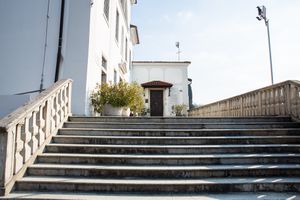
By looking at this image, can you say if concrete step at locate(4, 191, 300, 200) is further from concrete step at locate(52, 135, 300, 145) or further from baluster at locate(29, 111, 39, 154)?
concrete step at locate(52, 135, 300, 145)

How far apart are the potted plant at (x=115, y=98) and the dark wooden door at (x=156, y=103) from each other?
12865 mm

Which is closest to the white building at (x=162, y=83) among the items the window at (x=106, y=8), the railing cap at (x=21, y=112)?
the window at (x=106, y=8)

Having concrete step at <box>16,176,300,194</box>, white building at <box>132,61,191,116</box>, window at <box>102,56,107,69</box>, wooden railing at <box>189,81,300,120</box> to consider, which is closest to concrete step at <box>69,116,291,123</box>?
wooden railing at <box>189,81,300,120</box>

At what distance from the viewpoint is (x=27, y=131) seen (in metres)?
4.65

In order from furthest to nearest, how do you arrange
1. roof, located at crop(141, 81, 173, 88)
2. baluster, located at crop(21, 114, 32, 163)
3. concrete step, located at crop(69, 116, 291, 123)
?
roof, located at crop(141, 81, 173, 88) < concrete step, located at crop(69, 116, 291, 123) < baluster, located at crop(21, 114, 32, 163)

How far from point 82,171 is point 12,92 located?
18.6ft

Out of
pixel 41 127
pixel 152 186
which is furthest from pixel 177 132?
pixel 41 127

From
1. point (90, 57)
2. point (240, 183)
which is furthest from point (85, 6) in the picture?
point (240, 183)

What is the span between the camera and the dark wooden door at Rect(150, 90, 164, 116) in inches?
872

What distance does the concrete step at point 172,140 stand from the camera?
19.1 feet

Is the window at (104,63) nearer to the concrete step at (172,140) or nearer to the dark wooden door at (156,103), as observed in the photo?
the concrete step at (172,140)

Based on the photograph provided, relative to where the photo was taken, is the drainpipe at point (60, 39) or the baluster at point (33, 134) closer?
the baluster at point (33, 134)

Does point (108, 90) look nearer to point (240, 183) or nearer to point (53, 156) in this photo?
point (53, 156)

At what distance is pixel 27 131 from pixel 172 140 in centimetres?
302
